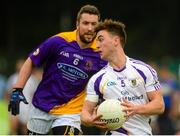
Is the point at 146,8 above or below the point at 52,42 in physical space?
below

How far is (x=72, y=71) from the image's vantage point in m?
9.70

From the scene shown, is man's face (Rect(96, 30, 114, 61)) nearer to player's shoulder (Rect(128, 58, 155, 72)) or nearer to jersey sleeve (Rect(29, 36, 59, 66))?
player's shoulder (Rect(128, 58, 155, 72))

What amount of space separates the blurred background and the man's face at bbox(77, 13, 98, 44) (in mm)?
18716

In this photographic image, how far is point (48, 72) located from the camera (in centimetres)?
984

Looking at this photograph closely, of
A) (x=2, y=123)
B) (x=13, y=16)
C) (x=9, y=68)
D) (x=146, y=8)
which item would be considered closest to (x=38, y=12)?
(x=13, y=16)

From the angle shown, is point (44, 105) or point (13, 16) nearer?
point (44, 105)

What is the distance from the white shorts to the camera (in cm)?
973

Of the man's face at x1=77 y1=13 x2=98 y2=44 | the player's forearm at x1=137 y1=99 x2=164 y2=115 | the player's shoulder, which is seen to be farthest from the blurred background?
the player's forearm at x1=137 y1=99 x2=164 y2=115

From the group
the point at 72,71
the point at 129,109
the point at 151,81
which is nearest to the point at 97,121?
the point at 129,109

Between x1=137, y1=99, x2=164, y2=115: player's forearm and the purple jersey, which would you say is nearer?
x1=137, y1=99, x2=164, y2=115: player's forearm

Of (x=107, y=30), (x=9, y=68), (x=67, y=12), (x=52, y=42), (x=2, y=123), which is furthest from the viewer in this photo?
(x=67, y=12)

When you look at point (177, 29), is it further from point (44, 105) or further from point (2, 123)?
point (44, 105)

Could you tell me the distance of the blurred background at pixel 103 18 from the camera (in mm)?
29812

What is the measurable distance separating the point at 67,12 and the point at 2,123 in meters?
13.1
